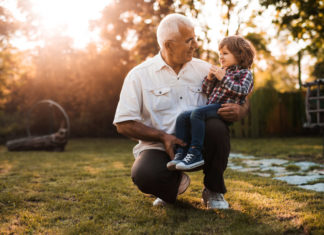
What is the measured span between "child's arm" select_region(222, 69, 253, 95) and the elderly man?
0.14 metres

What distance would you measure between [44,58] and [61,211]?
1381 cm

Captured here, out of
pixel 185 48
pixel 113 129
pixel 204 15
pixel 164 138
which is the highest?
pixel 204 15

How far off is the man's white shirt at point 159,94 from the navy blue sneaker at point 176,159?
0.26 metres

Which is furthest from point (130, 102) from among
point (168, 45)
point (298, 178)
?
point (298, 178)

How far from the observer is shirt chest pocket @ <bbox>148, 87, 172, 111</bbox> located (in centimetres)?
273

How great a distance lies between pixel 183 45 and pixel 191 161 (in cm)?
94

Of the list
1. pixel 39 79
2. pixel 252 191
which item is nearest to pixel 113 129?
pixel 39 79

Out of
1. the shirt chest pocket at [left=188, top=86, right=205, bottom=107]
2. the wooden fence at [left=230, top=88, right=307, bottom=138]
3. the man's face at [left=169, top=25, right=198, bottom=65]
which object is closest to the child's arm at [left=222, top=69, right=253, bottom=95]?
the shirt chest pocket at [left=188, top=86, right=205, bottom=107]

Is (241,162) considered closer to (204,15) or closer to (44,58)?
(204,15)

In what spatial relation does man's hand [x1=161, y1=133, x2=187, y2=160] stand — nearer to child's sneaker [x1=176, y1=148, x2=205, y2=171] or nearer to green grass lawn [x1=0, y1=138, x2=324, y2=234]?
child's sneaker [x1=176, y1=148, x2=205, y2=171]

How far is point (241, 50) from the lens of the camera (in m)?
2.81

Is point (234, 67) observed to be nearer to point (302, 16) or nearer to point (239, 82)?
point (239, 82)

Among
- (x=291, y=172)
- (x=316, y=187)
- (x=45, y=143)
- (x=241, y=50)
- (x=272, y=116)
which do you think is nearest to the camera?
(x=241, y=50)

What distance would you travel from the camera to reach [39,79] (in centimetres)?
1466
